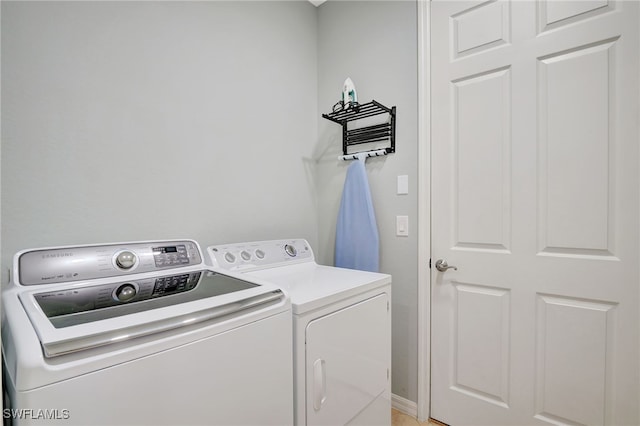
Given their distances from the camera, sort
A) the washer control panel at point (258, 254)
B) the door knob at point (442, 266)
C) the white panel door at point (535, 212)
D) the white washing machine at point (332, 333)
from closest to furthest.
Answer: the white washing machine at point (332, 333) → the white panel door at point (535, 212) → the washer control panel at point (258, 254) → the door knob at point (442, 266)

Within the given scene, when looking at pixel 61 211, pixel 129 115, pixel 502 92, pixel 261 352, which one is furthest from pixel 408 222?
pixel 61 211

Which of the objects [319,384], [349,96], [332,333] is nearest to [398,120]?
[349,96]

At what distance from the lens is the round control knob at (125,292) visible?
99 cm

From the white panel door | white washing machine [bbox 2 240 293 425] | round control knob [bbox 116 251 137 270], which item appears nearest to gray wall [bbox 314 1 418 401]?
the white panel door

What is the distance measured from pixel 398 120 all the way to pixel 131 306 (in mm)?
1652

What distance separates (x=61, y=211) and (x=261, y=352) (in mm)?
985

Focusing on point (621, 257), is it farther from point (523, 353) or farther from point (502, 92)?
point (502, 92)

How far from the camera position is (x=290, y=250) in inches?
72.1

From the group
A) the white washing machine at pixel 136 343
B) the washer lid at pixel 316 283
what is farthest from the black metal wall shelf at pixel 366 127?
the white washing machine at pixel 136 343

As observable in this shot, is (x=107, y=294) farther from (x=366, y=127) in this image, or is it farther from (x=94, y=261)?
(x=366, y=127)

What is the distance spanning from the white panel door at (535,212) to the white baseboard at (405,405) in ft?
0.45

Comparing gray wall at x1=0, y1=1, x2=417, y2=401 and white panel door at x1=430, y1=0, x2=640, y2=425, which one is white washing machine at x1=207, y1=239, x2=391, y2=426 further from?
white panel door at x1=430, y1=0, x2=640, y2=425

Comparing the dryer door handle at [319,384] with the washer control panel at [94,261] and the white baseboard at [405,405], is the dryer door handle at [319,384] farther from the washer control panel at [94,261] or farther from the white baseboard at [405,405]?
the white baseboard at [405,405]

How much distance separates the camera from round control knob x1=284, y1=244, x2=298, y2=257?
5.93ft
